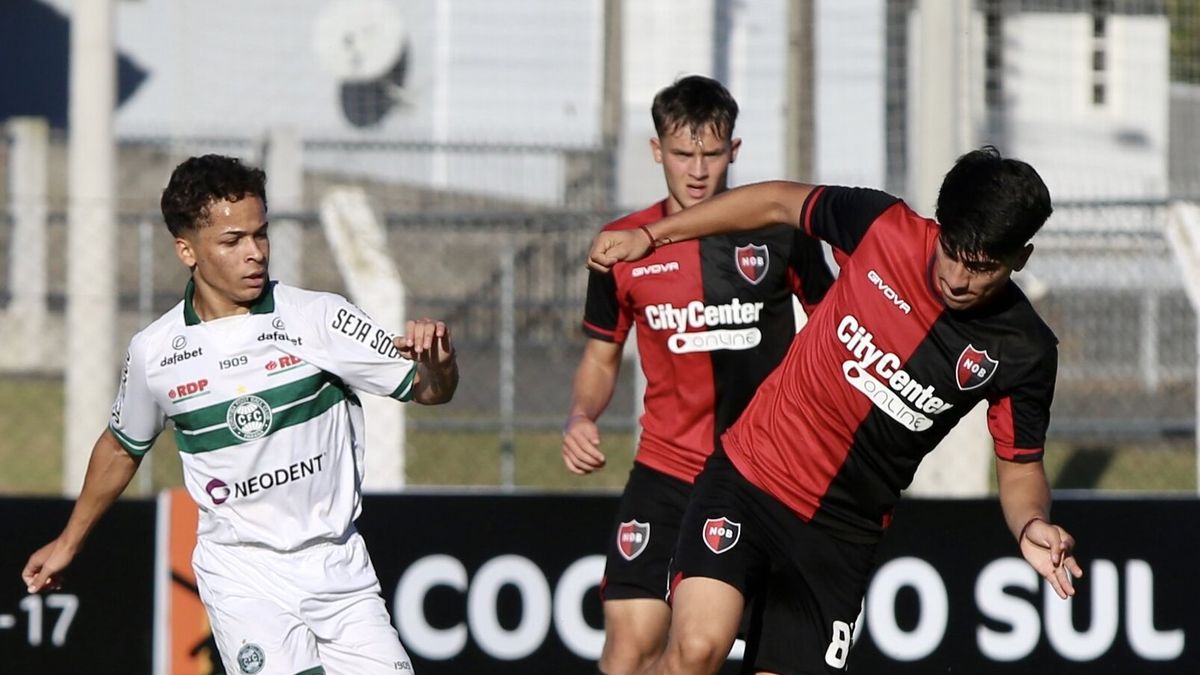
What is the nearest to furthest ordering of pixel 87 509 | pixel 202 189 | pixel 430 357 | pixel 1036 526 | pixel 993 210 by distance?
pixel 993 210
pixel 1036 526
pixel 430 357
pixel 202 189
pixel 87 509

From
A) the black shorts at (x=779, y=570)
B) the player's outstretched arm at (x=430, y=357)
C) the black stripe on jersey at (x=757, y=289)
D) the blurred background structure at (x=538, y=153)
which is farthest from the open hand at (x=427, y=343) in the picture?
the blurred background structure at (x=538, y=153)

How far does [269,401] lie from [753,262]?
1.66 m

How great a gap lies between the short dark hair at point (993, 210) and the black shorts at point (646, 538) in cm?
172

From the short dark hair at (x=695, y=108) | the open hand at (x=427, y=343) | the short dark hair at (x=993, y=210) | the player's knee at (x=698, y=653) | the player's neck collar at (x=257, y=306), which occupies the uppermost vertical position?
the short dark hair at (x=695, y=108)

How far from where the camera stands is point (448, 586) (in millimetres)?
6801

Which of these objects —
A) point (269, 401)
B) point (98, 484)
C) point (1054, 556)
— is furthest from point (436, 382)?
point (1054, 556)

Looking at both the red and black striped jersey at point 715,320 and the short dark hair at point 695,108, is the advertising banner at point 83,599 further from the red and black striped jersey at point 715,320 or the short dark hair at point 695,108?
the short dark hair at point 695,108

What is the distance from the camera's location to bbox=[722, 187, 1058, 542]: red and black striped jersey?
441 cm

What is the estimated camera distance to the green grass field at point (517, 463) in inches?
420

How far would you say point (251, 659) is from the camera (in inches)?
178

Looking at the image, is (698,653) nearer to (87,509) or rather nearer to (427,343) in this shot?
(427,343)

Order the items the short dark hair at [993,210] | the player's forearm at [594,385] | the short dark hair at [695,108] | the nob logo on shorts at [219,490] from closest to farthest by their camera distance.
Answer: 1. the short dark hair at [993,210]
2. the nob logo on shorts at [219,490]
3. the short dark hair at [695,108]
4. the player's forearm at [594,385]

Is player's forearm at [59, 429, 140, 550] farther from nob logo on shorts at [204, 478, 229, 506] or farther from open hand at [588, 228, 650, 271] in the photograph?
open hand at [588, 228, 650, 271]

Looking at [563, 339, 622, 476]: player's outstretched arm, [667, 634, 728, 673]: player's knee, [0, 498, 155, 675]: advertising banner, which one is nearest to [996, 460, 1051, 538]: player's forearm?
[667, 634, 728, 673]: player's knee
